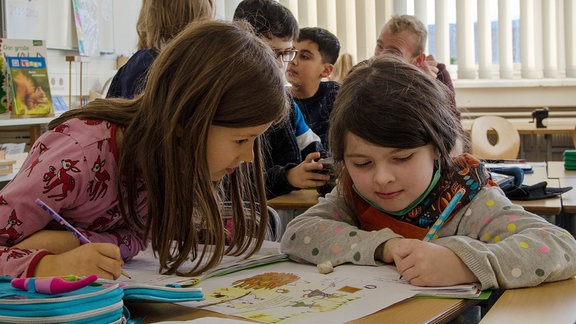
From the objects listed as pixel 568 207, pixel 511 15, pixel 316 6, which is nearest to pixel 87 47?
pixel 316 6

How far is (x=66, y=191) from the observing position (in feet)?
3.78

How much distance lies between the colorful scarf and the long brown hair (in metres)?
0.30

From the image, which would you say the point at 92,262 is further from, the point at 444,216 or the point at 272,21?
the point at 272,21

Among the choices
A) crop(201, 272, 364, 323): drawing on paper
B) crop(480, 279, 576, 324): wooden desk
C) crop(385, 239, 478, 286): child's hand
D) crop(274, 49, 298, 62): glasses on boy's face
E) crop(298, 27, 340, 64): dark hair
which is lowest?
crop(480, 279, 576, 324): wooden desk

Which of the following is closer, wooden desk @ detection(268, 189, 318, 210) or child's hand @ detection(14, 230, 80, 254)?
child's hand @ detection(14, 230, 80, 254)

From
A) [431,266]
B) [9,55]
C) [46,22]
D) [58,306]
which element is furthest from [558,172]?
[46,22]

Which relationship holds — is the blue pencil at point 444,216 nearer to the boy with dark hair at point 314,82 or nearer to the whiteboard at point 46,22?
the boy with dark hair at point 314,82

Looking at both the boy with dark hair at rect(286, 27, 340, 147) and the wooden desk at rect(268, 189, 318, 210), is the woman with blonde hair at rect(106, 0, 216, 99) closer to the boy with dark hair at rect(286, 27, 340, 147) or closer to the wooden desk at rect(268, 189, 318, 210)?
the wooden desk at rect(268, 189, 318, 210)

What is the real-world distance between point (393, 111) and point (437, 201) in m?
0.19

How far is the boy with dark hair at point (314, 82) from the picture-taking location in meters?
2.94

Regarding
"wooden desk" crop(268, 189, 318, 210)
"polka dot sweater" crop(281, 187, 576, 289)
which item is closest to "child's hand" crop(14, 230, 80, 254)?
"polka dot sweater" crop(281, 187, 576, 289)

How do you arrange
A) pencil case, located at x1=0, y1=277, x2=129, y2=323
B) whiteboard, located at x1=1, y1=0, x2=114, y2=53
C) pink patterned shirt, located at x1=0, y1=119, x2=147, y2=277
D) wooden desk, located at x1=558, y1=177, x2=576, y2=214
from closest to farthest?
pencil case, located at x1=0, y1=277, x2=129, y2=323, pink patterned shirt, located at x1=0, y1=119, x2=147, y2=277, wooden desk, located at x1=558, y1=177, x2=576, y2=214, whiteboard, located at x1=1, y1=0, x2=114, y2=53

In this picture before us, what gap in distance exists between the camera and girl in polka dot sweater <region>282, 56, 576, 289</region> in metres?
1.13

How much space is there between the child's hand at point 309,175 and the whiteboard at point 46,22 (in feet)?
8.67
